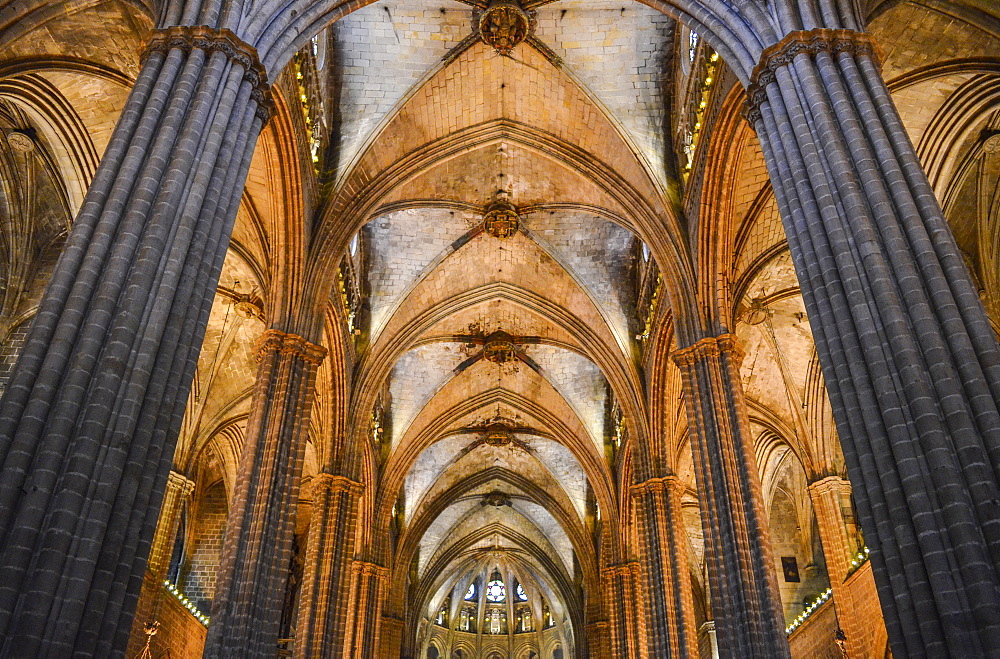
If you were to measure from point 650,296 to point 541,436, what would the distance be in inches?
412

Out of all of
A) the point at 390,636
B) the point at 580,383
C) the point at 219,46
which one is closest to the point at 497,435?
the point at 580,383

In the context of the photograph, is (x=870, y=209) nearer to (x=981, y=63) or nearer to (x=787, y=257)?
(x=981, y=63)

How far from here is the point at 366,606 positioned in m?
24.5

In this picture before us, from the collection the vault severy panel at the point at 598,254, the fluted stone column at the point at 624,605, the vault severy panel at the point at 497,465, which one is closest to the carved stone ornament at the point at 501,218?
the vault severy panel at the point at 598,254

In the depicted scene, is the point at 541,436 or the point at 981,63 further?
the point at 541,436

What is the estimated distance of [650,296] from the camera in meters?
21.1

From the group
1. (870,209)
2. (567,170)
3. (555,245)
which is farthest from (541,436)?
(870,209)

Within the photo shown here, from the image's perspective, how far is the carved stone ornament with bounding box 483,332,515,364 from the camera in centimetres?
2600

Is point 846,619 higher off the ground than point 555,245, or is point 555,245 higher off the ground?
point 555,245

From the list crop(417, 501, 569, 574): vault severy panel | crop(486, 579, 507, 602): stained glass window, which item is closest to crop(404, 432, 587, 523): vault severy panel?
crop(417, 501, 569, 574): vault severy panel

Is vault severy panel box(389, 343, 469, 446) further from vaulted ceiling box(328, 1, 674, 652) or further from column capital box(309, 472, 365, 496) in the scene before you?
column capital box(309, 472, 365, 496)

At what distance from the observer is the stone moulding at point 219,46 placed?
32.1ft

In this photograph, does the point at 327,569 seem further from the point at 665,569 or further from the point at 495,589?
the point at 495,589

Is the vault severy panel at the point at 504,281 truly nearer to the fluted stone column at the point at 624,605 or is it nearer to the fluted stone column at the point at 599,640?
the fluted stone column at the point at 624,605
